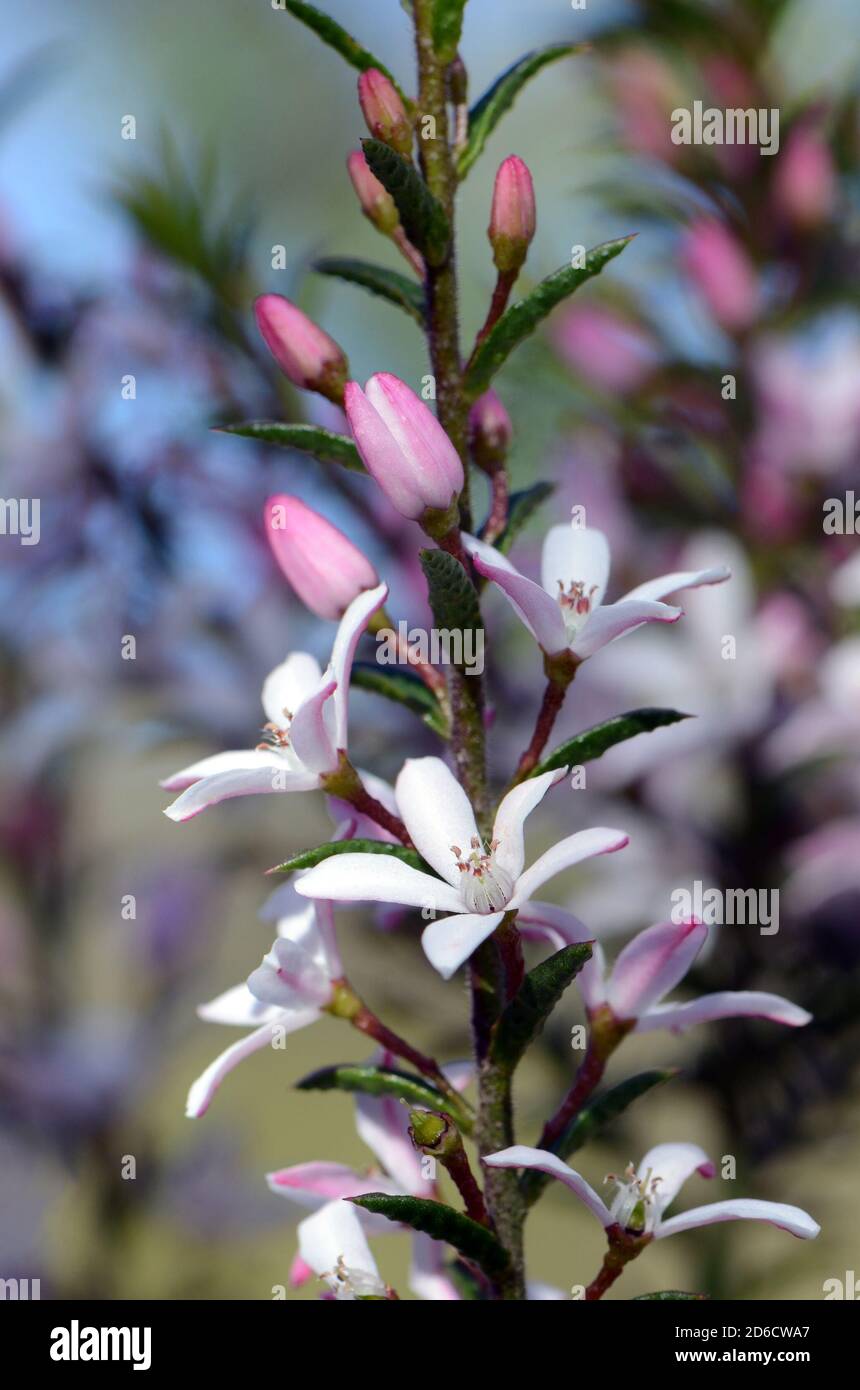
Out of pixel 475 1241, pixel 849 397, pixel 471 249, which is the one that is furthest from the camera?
pixel 471 249

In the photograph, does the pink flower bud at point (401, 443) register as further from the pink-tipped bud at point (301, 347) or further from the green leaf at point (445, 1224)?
the green leaf at point (445, 1224)

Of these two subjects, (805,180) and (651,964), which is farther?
(805,180)

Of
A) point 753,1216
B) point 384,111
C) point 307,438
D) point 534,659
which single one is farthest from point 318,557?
point 534,659

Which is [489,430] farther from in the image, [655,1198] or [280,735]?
[655,1198]

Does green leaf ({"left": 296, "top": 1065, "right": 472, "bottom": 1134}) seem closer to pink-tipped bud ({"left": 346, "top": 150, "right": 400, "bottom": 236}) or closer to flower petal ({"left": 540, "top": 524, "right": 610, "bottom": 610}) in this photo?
flower petal ({"left": 540, "top": 524, "right": 610, "bottom": 610})

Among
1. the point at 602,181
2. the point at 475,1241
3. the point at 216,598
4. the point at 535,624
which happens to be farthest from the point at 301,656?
the point at 602,181

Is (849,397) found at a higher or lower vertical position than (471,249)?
lower
